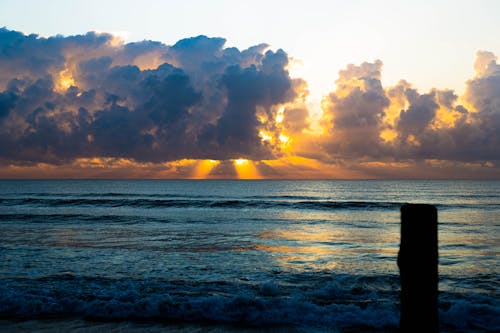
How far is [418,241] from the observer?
146 inches

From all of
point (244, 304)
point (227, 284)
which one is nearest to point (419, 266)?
point (244, 304)

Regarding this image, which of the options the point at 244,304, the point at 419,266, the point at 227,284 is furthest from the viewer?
the point at 227,284

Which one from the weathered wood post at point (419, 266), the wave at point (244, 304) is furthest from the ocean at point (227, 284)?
the weathered wood post at point (419, 266)

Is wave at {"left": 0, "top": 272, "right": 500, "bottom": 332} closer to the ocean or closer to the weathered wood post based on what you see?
the ocean

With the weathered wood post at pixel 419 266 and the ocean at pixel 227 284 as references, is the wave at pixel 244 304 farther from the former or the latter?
the weathered wood post at pixel 419 266

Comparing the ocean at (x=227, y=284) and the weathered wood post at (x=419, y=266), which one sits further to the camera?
the ocean at (x=227, y=284)

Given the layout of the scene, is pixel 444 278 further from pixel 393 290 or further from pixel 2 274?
pixel 2 274

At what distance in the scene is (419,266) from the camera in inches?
148

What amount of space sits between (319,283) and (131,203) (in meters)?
37.8

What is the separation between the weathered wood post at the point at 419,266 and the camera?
3674mm

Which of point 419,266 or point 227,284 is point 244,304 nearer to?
point 227,284

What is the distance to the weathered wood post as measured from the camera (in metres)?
3.67

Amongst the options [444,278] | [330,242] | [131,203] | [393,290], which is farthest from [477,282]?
[131,203]

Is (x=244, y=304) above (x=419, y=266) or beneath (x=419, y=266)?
beneath
